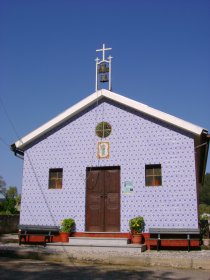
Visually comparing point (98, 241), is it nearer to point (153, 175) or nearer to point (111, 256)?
point (111, 256)

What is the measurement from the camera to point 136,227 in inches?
524

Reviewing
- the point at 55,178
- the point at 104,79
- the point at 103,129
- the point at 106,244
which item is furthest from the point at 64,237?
the point at 104,79

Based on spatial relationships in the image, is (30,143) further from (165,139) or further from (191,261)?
(191,261)

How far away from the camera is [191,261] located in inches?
405

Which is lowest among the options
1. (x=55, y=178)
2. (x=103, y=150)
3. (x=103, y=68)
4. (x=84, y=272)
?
(x=84, y=272)

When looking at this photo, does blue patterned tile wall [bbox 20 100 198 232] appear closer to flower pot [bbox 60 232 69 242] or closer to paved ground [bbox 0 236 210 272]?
flower pot [bbox 60 232 69 242]

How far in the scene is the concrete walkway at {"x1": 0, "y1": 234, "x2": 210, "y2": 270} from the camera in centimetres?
1040

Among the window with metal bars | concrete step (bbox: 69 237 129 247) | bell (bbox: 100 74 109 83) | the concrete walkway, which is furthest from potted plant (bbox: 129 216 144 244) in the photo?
bell (bbox: 100 74 109 83)

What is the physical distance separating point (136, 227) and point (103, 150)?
3.37 m

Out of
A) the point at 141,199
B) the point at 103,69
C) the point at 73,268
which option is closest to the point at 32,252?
the point at 73,268

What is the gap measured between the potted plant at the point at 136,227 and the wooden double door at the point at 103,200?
0.80 metres

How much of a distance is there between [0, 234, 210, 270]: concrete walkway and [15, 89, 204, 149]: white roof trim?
4.57 meters

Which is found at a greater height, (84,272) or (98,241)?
(98,241)

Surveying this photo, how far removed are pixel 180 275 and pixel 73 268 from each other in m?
2.94
